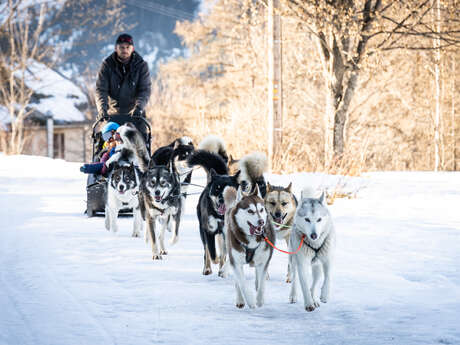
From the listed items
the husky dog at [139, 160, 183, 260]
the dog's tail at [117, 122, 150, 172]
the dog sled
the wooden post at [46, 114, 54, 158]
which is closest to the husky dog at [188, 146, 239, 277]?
the husky dog at [139, 160, 183, 260]

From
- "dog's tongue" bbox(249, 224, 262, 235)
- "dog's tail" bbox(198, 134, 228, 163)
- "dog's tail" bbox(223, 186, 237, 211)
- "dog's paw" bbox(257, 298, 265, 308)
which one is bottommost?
"dog's paw" bbox(257, 298, 265, 308)

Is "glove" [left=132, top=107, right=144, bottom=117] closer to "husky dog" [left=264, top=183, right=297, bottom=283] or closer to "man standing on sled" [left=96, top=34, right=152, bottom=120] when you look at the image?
"man standing on sled" [left=96, top=34, right=152, bottom=120]

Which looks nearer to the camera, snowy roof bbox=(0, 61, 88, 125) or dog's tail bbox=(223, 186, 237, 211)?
dog's tail bbox=(223, 186, 237, 211)

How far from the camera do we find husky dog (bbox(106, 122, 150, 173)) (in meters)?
6.56

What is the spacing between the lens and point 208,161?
5414 mm

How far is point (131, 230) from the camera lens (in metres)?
7.29

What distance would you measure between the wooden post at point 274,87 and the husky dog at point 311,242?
800 cm

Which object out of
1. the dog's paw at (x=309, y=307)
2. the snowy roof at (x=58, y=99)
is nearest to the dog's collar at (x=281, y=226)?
the dog's paw at (x=309, y=307)

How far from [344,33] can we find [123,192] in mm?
7114

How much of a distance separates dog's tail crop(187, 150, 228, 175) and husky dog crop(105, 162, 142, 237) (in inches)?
58.6

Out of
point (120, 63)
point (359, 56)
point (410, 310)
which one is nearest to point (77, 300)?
point (410, 310)

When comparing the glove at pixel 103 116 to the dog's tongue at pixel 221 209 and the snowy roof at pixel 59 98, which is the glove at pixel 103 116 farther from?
the snowy roof at pixel 59 98

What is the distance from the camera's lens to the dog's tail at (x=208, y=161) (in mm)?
5379

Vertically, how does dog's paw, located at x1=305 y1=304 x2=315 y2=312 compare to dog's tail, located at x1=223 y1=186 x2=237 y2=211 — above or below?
below
